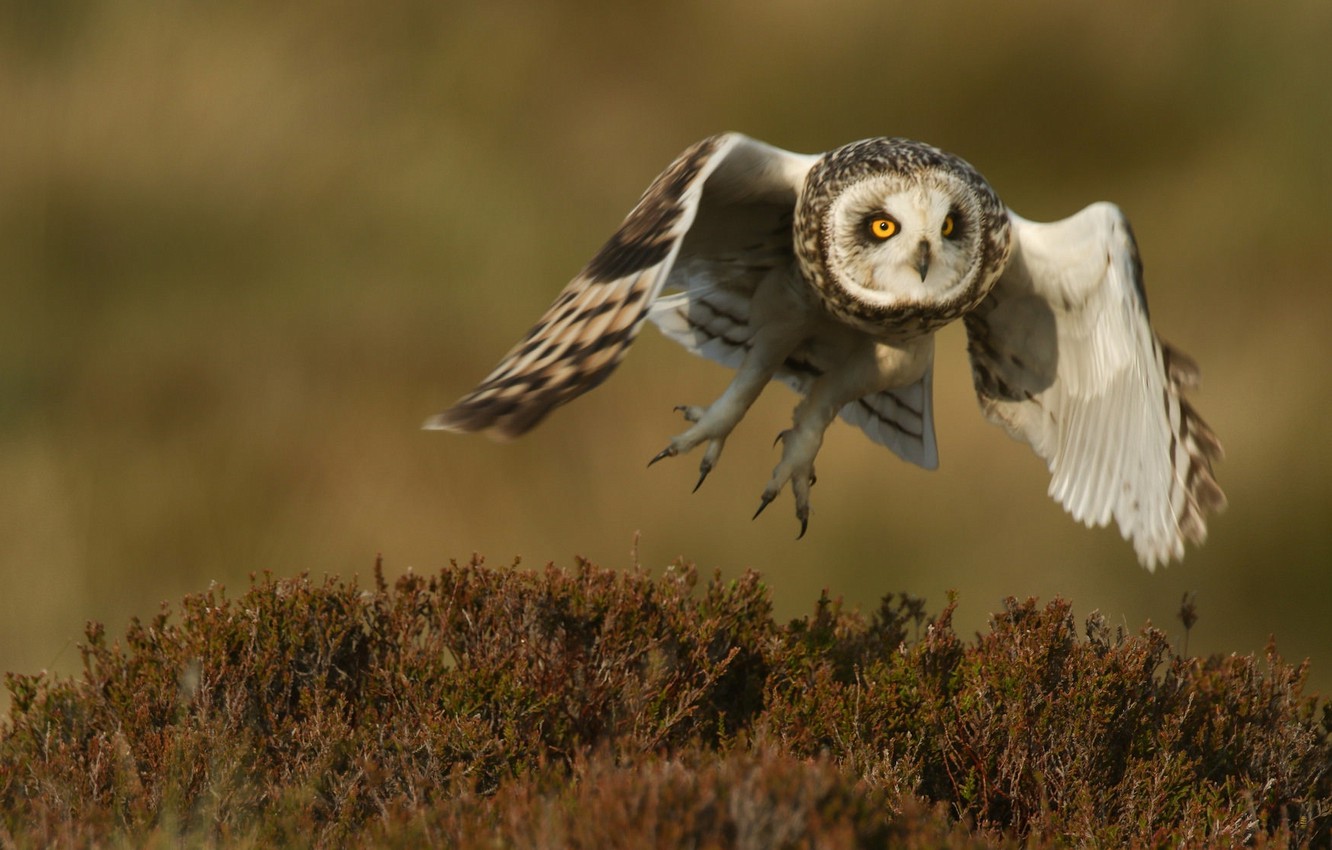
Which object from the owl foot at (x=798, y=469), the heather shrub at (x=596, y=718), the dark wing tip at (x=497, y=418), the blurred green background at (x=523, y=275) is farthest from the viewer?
the blurred green background at (x=523, y=275)

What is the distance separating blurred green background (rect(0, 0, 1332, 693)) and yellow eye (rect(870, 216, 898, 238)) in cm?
487

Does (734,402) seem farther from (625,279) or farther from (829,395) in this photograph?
(625,279)

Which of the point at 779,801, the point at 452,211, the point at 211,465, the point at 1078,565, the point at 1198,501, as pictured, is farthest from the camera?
the point at 452,211

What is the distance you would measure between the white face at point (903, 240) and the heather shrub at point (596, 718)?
2.75 feet

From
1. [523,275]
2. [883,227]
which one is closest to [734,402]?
[883,227]

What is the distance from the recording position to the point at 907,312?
351 cm

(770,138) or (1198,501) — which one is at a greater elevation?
(770,138)

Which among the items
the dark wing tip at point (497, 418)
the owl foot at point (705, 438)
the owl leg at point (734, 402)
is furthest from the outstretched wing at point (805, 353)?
the dark wing tip at point (497, 418)

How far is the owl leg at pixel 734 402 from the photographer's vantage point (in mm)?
3762

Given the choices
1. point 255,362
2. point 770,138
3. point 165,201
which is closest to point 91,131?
point 165,201

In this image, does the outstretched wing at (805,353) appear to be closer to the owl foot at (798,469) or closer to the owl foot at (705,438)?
the owl foot at (798,469)

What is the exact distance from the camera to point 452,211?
969 cm

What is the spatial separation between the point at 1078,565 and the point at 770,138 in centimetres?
351

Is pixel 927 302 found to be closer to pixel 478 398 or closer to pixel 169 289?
pixel 478 398
